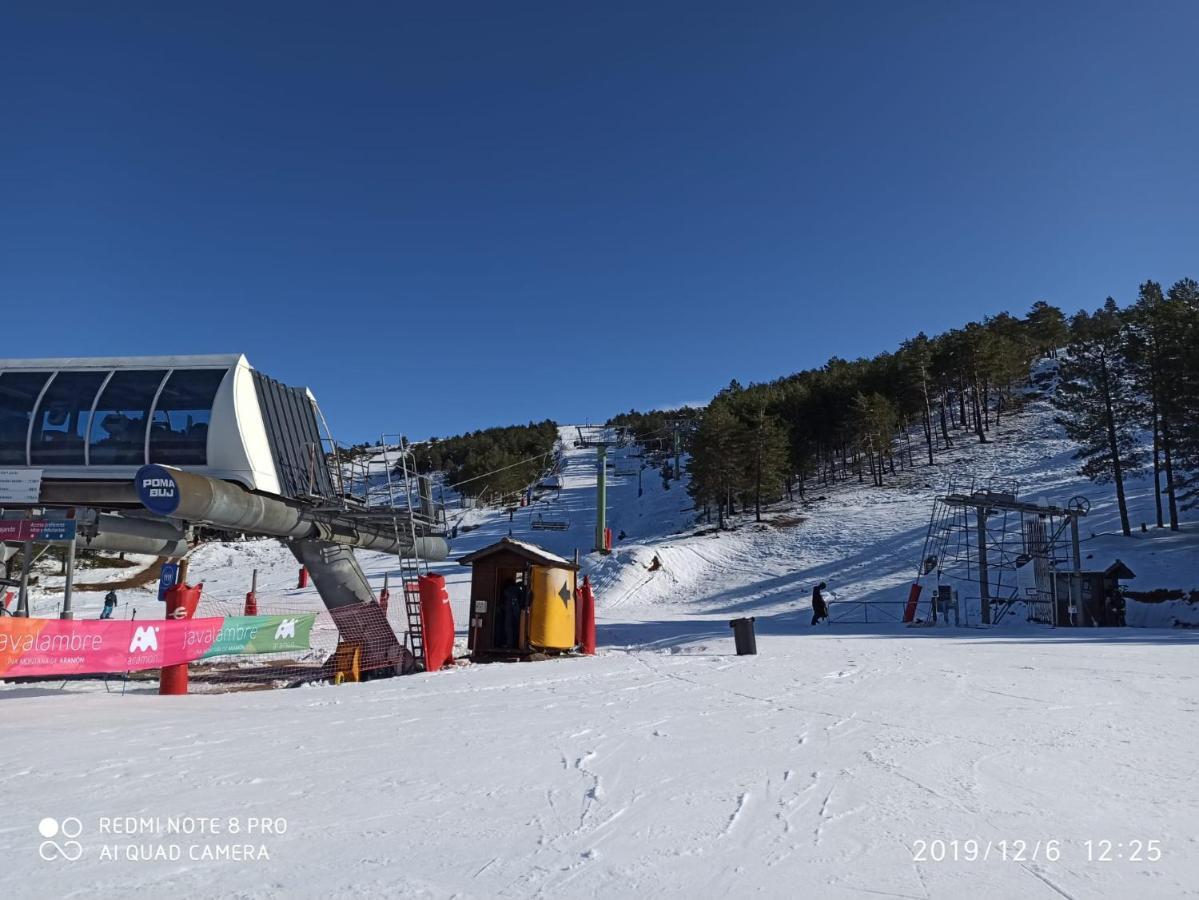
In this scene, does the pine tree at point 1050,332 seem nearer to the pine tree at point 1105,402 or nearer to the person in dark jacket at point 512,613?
the pine tree at point 1105,402

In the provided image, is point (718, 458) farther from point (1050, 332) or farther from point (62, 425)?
point (1050, 332)

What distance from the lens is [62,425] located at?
45.5 feet

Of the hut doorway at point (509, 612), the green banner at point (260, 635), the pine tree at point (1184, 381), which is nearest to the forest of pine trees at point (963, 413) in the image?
the pine tree at point (1184, 381)

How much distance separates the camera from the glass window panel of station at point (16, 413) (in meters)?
13.8

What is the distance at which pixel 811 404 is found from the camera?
2505 inches

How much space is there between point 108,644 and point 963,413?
228 ft

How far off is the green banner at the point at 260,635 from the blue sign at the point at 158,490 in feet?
9.66

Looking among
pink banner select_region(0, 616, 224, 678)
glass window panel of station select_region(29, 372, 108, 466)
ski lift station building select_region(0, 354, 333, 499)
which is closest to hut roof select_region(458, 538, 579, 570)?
ski lift station building select_region(0, 354, 333, 499)

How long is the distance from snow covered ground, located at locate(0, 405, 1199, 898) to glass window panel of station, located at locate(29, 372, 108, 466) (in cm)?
417

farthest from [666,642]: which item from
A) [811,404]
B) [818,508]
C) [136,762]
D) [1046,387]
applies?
[1046,387]

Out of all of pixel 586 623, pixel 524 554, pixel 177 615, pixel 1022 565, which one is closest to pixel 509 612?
pixel 524 554

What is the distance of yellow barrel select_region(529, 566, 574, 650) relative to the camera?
16047mm

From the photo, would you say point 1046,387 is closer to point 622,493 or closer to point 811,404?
point 811,404

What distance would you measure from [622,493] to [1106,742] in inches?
2894
